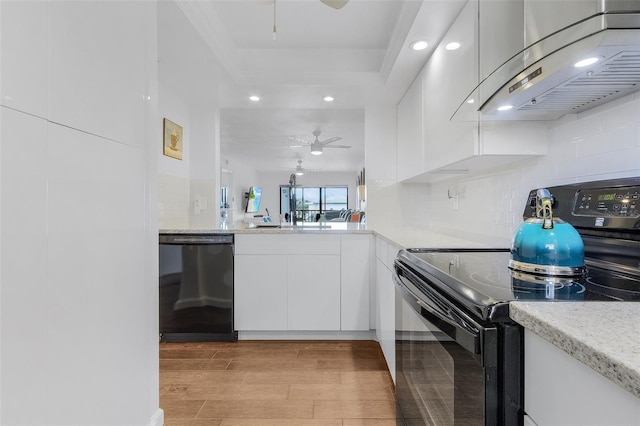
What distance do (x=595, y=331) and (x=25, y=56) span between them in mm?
1358

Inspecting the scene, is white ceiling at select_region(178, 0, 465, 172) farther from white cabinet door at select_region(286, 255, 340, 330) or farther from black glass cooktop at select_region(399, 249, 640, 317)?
white cabinet door at select_region(286, 255, 340, 330)

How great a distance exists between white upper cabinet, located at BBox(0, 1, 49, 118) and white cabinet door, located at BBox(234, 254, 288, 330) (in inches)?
72.6

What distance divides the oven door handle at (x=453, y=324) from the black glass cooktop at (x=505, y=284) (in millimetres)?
39

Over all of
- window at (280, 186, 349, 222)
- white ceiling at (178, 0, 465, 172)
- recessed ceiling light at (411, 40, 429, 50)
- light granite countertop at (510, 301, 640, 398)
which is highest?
white ceiling at (178, 0, 465, 172)

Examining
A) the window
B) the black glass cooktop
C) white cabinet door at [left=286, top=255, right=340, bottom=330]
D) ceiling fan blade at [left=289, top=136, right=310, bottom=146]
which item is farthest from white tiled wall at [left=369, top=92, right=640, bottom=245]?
the window

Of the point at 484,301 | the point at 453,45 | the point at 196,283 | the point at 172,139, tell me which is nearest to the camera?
the point at 484,301

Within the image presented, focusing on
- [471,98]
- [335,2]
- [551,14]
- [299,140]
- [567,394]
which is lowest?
[567,394]

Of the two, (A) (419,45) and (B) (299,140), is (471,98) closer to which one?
(A) (419,45)

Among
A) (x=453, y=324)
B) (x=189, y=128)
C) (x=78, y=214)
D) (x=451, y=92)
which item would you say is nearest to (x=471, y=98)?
(x=451, y=92)

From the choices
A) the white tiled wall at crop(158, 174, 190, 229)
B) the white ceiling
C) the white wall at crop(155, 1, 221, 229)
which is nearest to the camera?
the white ceiling

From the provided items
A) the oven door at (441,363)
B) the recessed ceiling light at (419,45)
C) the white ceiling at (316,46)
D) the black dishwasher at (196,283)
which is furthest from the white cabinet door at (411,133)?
the black dishwasher at (196,283)

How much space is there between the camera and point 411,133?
267 centimetres

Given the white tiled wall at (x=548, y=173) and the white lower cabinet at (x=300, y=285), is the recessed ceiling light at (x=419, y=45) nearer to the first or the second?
the white tiled wall at (x=548, y=173)

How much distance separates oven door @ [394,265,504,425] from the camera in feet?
2.07
